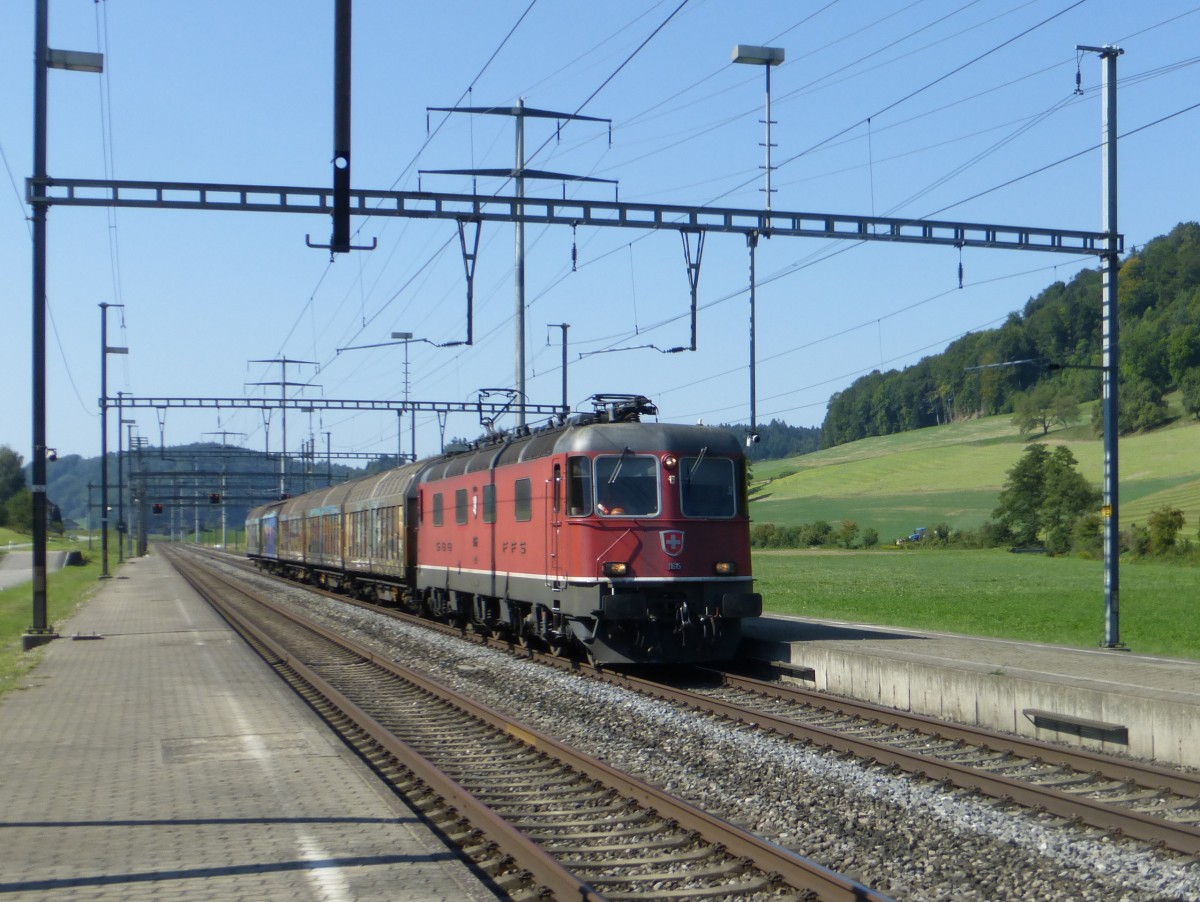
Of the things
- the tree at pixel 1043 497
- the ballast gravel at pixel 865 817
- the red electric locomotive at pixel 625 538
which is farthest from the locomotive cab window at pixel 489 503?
the tree at pixel 1043 497

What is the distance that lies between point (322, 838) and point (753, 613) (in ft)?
33.5

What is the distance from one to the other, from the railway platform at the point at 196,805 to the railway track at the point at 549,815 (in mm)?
427

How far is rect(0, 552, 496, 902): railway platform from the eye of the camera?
6.90m

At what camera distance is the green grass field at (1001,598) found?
24.2m

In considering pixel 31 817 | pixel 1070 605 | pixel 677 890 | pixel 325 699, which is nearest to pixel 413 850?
pixel 677 890

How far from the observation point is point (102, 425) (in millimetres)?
51562

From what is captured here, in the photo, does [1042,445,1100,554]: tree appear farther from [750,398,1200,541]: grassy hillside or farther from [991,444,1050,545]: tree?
[750,398,1200,541]: grassy hillside

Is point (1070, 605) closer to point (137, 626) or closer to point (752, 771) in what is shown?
point (137, 626)

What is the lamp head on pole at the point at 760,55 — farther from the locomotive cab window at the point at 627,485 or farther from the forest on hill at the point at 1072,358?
the forest on hill at the point at 1072,358

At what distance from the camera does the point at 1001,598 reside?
117 feet

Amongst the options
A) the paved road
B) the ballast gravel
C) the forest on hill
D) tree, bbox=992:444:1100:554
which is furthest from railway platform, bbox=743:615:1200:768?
the forest on hill

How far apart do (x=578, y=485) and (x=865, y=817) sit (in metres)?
9.04

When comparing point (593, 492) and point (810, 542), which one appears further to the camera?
point (810, 542)

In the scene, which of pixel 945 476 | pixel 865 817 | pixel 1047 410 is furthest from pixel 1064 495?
pixel 865 817
